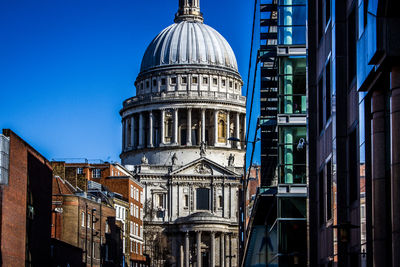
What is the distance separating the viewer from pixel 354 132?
28.9m

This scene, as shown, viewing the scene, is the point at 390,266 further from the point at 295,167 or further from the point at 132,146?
the point at 132,146

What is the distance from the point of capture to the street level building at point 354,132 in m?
22.6

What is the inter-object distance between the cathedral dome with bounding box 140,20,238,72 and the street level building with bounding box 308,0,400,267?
158 meters

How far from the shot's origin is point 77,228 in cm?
8644

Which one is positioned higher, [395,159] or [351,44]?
[351,44]

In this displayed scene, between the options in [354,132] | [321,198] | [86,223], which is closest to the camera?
[354,132]

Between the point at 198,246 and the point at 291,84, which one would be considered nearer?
the point at 291,84

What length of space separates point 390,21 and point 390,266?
5547 mm

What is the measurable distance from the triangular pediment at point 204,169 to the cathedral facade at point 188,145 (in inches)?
6.6

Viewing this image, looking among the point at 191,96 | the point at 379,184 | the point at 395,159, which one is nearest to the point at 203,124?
the point at 191,96

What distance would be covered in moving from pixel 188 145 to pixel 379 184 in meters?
161

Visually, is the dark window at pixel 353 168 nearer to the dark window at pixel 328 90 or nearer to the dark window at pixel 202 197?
the dark window at pixel 328 90

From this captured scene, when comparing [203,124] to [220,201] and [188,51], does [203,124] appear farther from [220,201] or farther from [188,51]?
[220,201]

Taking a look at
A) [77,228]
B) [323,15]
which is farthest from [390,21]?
[77,228]
